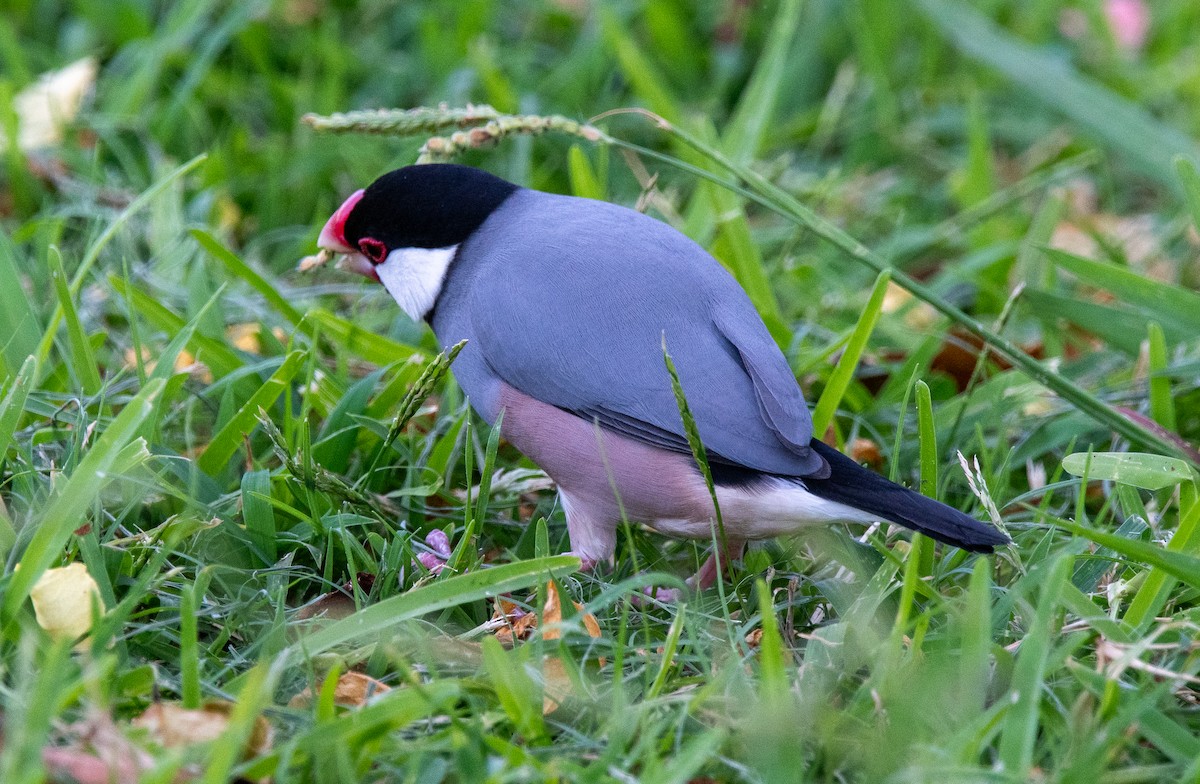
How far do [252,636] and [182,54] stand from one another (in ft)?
10.0

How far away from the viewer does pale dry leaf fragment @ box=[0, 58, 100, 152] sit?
13.7ft

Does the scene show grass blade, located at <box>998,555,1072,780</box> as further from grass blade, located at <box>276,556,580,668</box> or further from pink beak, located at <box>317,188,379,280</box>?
pink beak, located at <box>317,188,379,280</box>

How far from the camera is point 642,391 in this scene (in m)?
2.45

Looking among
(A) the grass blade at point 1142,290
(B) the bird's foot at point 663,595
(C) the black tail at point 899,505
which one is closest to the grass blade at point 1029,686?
(C) the black tail at point 899,505

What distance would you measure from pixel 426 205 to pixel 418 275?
0.54ft

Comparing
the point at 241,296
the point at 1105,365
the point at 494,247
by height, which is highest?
the point at 494,247

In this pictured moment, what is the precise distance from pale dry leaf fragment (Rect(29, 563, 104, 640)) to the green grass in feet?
0.15

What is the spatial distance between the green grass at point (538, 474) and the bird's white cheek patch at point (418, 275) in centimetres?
17

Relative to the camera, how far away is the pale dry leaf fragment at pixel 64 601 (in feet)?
6.78

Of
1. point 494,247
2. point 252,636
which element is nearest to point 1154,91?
point 494,247

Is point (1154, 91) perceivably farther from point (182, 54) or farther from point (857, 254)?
point (182, 54)

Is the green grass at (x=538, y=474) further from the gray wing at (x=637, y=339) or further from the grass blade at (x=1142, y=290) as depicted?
the gray wing at (x=637, y=339)

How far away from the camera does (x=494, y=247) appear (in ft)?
9.19

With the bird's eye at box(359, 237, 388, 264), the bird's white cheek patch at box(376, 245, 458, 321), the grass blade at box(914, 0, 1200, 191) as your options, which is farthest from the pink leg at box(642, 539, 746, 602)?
the grass blade at box(914, 0, 1200, 191)
